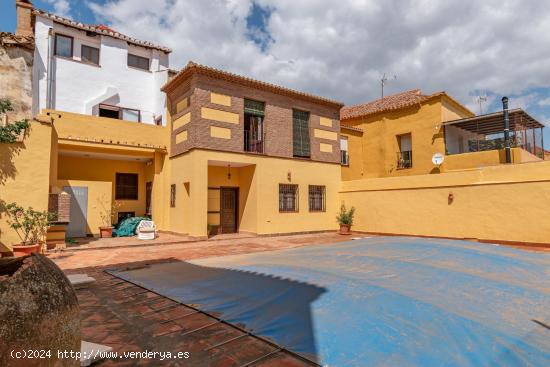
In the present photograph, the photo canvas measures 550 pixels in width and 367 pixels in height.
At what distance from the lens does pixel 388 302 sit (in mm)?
3941

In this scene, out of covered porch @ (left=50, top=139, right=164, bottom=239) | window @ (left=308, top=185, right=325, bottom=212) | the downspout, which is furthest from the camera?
window @ (left=308, top=185, right=325, bottom=212)

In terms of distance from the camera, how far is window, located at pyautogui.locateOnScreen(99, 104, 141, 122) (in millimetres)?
16737

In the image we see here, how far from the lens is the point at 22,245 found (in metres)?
9.01

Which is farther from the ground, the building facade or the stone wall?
the stone wall

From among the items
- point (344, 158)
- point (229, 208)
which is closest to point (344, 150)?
A: point (344, 158)

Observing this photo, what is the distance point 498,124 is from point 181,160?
A: 16697 mm

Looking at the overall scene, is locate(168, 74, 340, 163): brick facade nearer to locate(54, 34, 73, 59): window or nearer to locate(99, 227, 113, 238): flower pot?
locate(99, 227, 113, 238): flower pot

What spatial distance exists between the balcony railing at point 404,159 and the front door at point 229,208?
10.3 meters

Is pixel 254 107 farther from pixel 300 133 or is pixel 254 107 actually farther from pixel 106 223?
pixel 106 223

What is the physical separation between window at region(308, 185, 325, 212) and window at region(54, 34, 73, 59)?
14264 mm

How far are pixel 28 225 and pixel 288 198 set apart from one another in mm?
10221

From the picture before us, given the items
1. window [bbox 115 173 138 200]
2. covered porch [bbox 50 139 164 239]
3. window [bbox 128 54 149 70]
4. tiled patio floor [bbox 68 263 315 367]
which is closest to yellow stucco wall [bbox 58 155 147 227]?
covered porch [bbox 50 139 164 239]

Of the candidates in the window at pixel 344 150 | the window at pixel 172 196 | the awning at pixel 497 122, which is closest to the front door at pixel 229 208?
the window at pixel 172 196

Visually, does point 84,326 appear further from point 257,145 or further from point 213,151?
point 257,145
